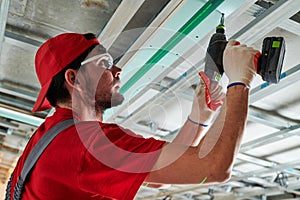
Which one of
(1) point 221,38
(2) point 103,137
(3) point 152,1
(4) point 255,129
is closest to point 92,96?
(2) point 103,137

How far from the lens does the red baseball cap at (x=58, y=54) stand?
1.18 metres

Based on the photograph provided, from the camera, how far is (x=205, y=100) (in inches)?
49.6

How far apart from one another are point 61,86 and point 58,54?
0.10 metres

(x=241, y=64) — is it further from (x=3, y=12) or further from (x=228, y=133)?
(x=3, y=12)

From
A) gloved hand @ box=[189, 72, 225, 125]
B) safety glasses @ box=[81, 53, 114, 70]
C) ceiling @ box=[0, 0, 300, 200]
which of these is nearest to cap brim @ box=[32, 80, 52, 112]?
safety glasses @ box=[81, 53, 114, 70]

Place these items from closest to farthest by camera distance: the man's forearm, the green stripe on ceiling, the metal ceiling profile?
the man's forearm < the green stripe on ceiling < the metal ceiling profile

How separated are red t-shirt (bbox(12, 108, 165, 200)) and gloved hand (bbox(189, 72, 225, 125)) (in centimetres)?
35

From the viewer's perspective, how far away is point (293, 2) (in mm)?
1329

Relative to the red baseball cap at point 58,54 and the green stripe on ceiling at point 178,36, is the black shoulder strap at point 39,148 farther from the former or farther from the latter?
the green stripe on ceiling at point 178,36

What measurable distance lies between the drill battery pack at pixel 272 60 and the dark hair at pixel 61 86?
0.52 meters

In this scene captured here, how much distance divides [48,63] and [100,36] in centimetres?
65

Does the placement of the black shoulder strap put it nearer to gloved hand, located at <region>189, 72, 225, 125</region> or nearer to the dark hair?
the dark hair

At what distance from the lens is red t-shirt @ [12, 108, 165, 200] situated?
0.90 metres

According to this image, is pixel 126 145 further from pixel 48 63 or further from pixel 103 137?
pixel 48 63
